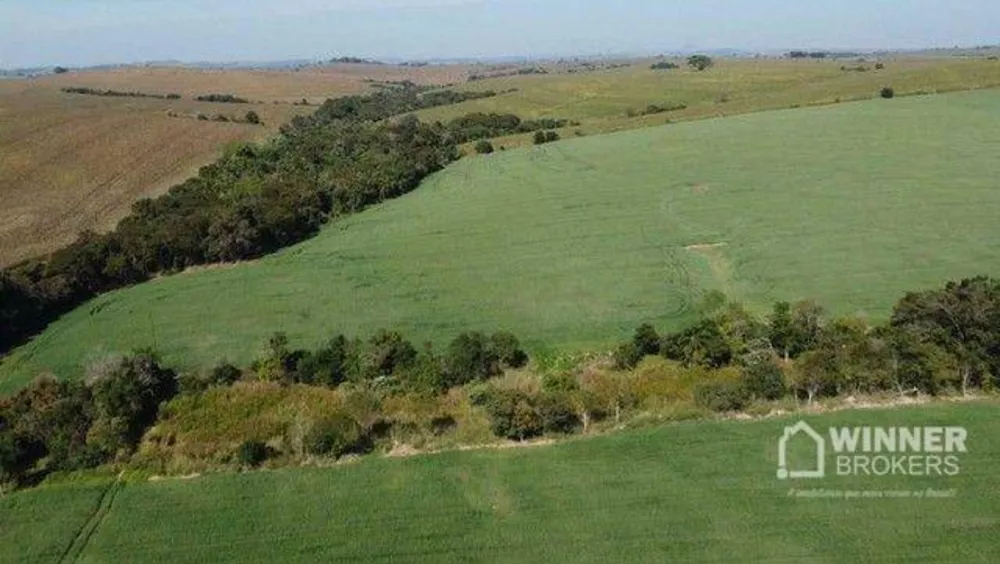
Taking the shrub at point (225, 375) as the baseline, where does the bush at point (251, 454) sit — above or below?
below

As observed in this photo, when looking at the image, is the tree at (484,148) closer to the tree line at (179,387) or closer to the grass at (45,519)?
the tree line at (179,387)

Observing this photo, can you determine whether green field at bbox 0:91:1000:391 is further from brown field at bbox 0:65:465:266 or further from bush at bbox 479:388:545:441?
brown field at bbox 0:65:465:266

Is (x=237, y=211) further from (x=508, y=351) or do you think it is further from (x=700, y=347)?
(x=700, y=347)

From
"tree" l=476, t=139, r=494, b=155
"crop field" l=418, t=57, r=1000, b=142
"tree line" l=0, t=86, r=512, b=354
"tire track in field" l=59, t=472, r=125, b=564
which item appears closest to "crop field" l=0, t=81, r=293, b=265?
"tree line" l=0, t=86, r=512, b=354

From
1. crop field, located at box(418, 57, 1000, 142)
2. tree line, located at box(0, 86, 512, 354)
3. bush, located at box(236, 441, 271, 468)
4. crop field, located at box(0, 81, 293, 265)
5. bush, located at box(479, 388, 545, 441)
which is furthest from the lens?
crop field, located at box(418, 57, 1000, 142)

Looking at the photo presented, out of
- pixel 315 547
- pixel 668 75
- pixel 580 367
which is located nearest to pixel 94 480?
pixel 315 547

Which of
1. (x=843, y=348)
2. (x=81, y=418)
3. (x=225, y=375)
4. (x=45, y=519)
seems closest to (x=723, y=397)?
(x=843, y=348)

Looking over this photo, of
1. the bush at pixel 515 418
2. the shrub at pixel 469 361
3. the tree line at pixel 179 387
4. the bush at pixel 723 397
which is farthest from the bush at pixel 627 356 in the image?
the bush at pixel 515 418
